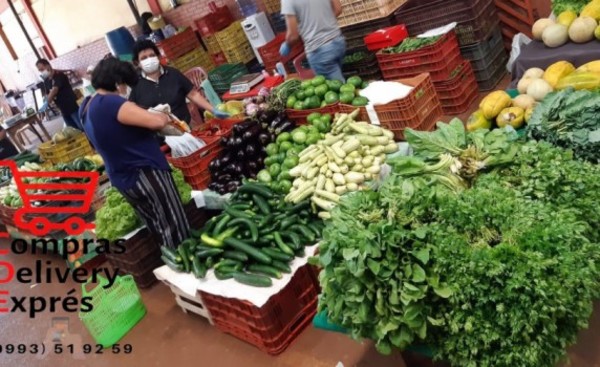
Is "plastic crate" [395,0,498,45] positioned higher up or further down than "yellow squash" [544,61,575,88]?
higher up

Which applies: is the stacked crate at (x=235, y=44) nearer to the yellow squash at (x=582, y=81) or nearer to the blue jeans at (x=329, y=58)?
the blue jeans at (x=329, y=58)

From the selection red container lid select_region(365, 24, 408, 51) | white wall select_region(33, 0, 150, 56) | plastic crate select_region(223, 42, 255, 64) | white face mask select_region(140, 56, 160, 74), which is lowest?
red container lid select_region(365, 24, 408, 51)

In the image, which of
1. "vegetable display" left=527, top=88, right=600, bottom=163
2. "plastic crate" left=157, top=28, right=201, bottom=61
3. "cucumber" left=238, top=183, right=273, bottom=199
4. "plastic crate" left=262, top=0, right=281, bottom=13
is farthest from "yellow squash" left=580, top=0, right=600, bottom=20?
"plastic crate" left=157, top=28, right=201, bottom=61

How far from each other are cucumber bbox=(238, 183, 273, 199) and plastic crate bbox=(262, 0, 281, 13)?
19.5 feet

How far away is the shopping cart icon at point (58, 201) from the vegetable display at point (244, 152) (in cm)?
212

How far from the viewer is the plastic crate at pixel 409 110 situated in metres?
4.54

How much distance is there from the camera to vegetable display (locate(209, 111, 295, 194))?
481 centimetres

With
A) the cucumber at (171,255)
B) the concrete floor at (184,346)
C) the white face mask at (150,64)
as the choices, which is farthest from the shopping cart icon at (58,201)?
the cucumber at (171,255)

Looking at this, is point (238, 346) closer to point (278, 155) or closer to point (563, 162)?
point (278, 155)

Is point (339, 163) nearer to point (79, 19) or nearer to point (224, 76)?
A: point (224, 76)

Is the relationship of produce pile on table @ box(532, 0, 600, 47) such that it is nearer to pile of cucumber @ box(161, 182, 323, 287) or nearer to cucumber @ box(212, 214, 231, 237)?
pile of cucumber @ box(161, 182, 323, 287)

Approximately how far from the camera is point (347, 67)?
6395mm

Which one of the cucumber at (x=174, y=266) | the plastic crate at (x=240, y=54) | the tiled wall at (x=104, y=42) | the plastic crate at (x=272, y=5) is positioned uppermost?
the tiled wall at (x=104, y=42)

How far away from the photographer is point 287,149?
459cm
